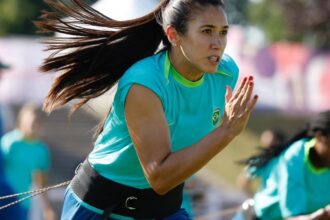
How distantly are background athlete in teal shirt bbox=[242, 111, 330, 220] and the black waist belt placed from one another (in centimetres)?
190

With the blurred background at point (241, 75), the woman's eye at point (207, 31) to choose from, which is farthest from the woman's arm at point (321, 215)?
the blurred background at point (241, 75)

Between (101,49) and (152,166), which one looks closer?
(152,166)

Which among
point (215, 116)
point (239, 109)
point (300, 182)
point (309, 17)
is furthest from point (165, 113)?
point (309, 17)

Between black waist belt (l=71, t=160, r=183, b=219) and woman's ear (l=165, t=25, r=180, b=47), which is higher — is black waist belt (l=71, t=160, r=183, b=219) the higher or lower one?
the lower one

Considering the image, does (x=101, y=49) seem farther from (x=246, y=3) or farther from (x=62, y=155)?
(x=246, y=3)

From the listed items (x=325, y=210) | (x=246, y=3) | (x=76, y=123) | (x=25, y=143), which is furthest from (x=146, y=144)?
(x=246, y=3)

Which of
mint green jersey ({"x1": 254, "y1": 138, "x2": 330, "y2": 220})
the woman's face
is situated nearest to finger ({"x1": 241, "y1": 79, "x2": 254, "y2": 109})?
the woman's face

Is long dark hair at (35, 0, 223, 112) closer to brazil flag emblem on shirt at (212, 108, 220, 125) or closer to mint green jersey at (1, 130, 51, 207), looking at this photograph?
brazil flag emblem on shirt at (212, 108, 220, 125)

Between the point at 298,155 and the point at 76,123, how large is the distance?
18432mm

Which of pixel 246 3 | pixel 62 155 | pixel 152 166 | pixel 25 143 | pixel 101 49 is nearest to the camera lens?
pixel 152 166

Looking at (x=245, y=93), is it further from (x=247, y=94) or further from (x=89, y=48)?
(x=89, y=48)

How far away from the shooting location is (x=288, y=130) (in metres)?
25.6

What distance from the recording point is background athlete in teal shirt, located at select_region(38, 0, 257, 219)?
454cm

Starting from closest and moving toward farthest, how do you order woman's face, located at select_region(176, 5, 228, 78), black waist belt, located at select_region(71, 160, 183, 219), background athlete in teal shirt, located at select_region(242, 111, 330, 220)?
woman's face, located at select_region(176, 5, 228, 78) → black waist belt, located at select_region(71, 160, 183, 219) → background athlete in teal shirt, located at select_region(242, 111, 330, 220)
